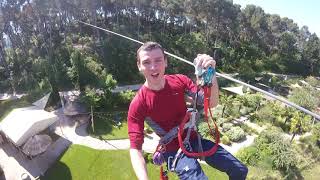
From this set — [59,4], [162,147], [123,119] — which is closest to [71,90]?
[123,119]

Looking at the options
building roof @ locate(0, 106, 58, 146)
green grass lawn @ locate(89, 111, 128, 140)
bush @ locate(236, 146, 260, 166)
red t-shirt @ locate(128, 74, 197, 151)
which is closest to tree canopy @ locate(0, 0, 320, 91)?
green grass lawn @ locate(89, 111, 128, 140)

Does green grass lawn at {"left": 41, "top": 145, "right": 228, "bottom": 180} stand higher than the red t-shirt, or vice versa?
the red t-shirt

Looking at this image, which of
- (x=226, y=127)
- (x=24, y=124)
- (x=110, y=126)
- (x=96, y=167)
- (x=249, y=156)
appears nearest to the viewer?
(x=96, y=167)

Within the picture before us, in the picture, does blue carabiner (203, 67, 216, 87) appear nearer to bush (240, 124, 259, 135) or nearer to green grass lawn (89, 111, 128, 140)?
green grass lawn (89, 111, 128, 140)

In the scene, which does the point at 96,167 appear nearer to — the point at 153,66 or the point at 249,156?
the point at 249,156

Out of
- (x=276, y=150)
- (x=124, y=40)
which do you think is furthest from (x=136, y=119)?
(x=124, y=40)

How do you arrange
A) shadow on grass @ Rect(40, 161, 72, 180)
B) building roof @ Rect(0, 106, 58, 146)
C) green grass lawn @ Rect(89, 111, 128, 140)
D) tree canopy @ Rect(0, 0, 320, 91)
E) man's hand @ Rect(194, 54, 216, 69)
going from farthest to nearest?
tree canopy @ Rect(0, 0, 320, 91), green grass lawn @ Rect(89, 111, 128, 140), building roof @ Rect(0, 106, 58, 146), shadow on grass @ Rect(40, 161, 72, 180), man's hand @ Rect(194, 54, 216, 69)

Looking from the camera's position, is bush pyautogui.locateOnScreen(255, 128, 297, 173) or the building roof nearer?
the building roof
